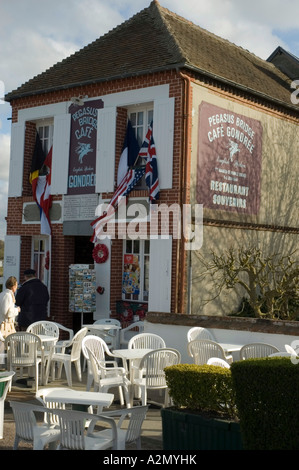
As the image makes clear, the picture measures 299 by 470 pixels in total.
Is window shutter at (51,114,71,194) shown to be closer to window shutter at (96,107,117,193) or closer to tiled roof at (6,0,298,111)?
tiled roof at (6,0,298,111)

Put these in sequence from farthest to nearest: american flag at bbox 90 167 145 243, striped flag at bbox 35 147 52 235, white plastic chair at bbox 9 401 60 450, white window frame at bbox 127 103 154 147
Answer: striped flag at bbox 35 147 52 235, white window frame at bbox 127 103 154 147, american flag at bbox 90 167 145 243, white plastic chair at bbox 9 401 60 450

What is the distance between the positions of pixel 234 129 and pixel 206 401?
992cm

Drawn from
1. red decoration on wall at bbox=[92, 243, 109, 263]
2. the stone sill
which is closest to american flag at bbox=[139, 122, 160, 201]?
red decoration on wall at bbox=[92, 243, 109, 263]

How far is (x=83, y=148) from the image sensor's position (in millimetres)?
15820

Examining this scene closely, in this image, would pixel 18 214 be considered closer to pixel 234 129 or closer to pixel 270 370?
pixel 234 129

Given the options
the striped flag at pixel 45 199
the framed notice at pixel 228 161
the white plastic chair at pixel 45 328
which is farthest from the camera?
the striped flag at pixel 45 199

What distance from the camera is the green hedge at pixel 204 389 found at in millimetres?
6395

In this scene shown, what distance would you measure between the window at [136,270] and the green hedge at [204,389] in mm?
8146

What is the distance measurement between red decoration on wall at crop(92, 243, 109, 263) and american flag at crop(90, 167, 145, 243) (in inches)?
7.8

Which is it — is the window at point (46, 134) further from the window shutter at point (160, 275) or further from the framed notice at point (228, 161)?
the window shutter at point (160, 275)

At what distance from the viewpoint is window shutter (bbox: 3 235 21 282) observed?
1719cm

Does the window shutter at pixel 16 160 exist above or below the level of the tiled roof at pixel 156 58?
below

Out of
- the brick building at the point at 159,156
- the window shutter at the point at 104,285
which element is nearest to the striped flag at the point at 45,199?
the brick building at the point at 159,156
